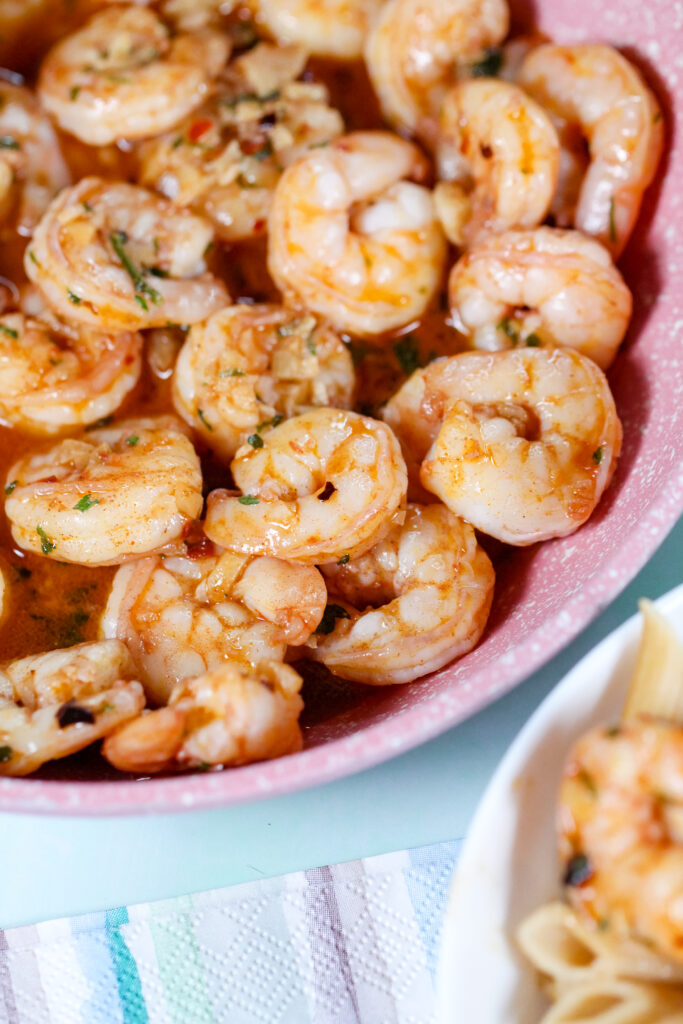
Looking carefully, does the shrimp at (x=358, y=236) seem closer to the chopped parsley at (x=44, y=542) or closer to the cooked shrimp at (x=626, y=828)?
the chopped parsley at (x=44, y=542)

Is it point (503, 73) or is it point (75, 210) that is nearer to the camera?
point (75, 210)

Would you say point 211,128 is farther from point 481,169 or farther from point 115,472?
point 115,472

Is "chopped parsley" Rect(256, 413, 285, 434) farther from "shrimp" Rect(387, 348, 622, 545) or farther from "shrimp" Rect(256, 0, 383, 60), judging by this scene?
"shrimp" Rect(256, 0, 383, 60)

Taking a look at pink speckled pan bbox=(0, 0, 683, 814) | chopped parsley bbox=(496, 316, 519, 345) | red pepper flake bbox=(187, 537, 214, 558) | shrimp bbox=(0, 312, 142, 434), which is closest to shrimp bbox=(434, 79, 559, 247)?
chopped parsley bbox=(496, 316, 519, 345)

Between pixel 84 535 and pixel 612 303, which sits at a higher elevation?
pixel 612 303

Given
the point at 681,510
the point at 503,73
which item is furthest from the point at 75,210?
the point at 681,510

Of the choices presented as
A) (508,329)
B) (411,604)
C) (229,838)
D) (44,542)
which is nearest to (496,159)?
(508,329)

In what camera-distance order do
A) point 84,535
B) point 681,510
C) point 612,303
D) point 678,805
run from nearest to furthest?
1. point 678,805
2. point 681,510
3. point 84,535
4. point 612,303
